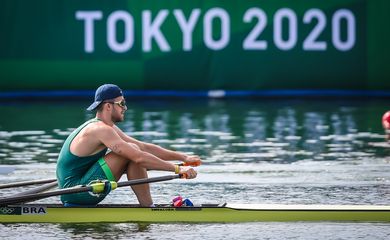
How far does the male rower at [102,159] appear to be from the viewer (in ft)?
39.2

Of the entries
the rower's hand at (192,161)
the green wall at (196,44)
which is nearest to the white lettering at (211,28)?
the green wall at (196,44)

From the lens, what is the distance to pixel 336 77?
26250mm

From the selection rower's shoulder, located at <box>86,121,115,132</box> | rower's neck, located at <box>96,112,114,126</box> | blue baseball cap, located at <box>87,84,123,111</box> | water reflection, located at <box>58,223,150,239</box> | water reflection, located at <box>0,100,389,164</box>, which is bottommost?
water reflection, located at <box>58,223,150,239</box>

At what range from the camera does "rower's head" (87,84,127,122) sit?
39.8 feet

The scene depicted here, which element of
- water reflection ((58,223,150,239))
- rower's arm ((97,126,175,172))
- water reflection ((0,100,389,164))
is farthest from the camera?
water reflection ((0,100,389,164))

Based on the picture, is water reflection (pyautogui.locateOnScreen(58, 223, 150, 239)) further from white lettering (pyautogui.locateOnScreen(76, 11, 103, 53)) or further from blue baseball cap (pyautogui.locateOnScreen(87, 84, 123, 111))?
white lettering (pyautogui.locateOnScreen(76, 11, 103, 53))

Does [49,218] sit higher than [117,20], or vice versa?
[117,20]

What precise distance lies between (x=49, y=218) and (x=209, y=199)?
90.7 inches

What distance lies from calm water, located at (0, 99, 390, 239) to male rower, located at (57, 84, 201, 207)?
0.42m

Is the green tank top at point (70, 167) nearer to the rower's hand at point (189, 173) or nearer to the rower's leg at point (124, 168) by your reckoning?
the rower's leg at point (124, 168)

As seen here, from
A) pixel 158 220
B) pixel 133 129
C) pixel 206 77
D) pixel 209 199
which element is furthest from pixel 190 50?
pixel 158 220

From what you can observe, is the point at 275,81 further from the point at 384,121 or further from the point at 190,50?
the point at 384,121

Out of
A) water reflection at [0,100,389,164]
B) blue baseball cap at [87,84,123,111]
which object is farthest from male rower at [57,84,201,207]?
water reflection at [0,100,389,164]

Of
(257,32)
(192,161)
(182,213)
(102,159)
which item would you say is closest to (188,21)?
(257,32)
